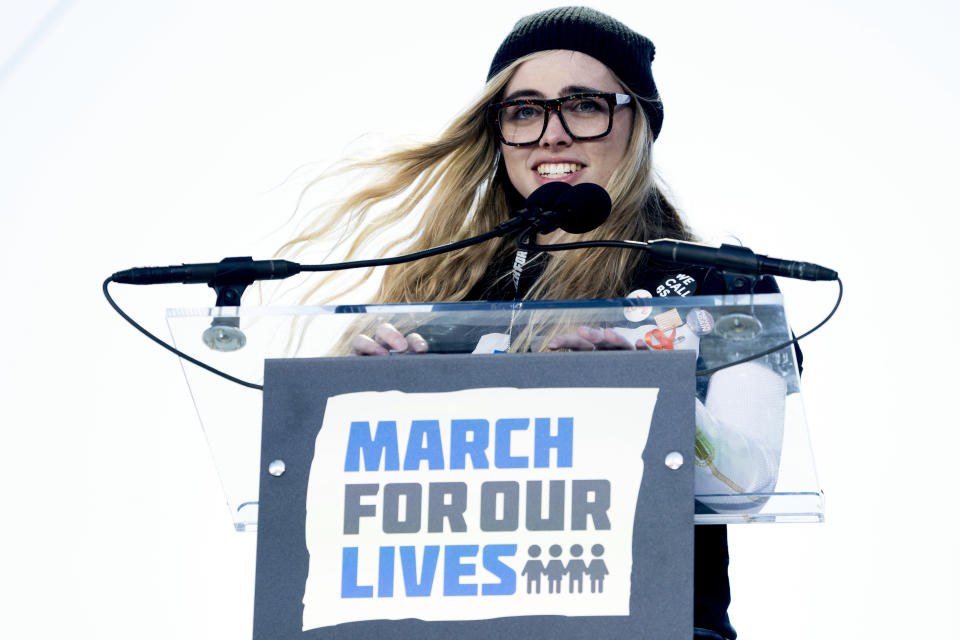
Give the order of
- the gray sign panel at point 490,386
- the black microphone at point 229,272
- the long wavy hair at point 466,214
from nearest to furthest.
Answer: the gray sign panel at point 490,386
the black microphone at point 229,272
the long wavy hair at point 466,214

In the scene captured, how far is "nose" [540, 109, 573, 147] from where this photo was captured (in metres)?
2.42

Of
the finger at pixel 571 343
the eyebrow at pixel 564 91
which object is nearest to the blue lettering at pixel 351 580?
the finger at pixel 571 343

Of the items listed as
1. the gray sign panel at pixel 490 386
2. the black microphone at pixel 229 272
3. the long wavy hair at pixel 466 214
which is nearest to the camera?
the gray sign panel at pixel 490 386

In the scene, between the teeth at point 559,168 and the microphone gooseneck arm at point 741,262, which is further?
the teeth at point 559,168

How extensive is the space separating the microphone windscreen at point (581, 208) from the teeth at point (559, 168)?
3.01 feet

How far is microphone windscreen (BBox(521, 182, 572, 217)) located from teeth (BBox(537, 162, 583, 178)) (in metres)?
0.92

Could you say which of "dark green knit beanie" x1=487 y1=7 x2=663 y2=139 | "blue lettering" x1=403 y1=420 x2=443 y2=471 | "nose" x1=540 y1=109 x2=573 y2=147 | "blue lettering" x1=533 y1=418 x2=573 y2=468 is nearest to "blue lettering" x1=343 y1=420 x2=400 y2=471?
"blue lettering" x1=403 y1=420 x2=443 y2=471

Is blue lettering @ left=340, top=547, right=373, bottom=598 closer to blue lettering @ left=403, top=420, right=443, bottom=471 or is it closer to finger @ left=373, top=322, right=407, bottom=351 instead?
blue lettering @ left=403, top=420, right=443, bottom=471

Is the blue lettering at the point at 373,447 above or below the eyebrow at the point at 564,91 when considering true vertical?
below

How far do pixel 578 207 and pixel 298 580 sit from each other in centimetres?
57

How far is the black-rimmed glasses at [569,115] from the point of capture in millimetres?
2420

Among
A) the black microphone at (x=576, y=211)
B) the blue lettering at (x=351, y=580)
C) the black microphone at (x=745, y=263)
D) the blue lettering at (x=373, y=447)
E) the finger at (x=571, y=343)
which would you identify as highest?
the black microphone at (x=576, y=211)

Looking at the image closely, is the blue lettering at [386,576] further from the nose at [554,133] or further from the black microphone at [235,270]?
the nose at [554,133]

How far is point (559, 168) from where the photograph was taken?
2.46 meters
